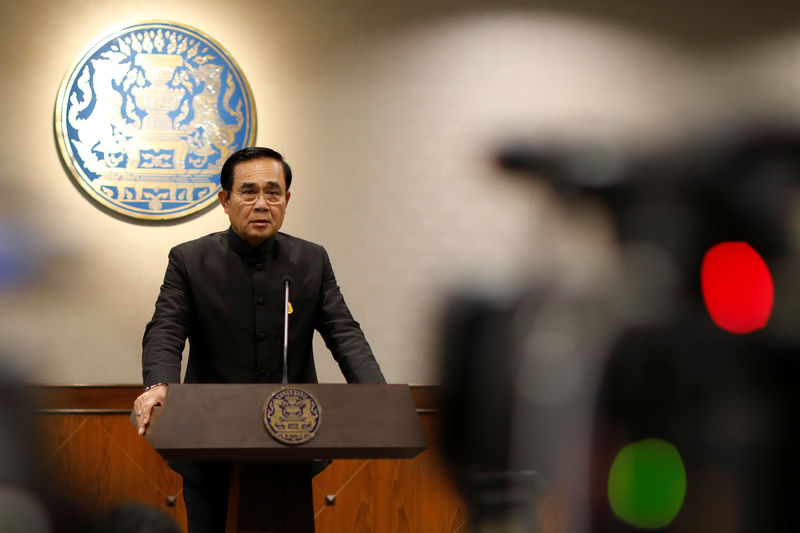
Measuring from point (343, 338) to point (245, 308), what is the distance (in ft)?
0.93

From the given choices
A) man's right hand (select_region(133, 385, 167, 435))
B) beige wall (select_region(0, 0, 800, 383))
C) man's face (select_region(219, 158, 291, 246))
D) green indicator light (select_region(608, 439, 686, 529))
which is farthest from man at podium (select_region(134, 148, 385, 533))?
green indicator light (select_region(608, 439, 686, 529))

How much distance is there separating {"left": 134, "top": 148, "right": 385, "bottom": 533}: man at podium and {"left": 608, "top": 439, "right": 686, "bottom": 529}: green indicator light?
952 millimetres

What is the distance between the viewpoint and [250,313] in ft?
6.71

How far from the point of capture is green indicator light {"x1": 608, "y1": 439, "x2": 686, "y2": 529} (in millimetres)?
2268

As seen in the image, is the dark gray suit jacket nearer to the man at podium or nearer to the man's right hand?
the man at podium

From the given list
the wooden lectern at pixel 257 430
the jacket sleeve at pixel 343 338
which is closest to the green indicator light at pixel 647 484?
the jacket sleeve at pixel 343 338

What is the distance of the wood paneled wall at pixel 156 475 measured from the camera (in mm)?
2779

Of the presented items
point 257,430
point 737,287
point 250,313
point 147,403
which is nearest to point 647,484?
point 737,287

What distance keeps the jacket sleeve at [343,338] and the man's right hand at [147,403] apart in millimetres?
532

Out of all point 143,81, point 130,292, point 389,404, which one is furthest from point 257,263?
point 143,81

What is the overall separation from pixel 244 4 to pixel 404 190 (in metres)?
0.98

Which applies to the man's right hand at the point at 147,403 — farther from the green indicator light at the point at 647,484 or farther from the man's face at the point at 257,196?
the green indicator light at the point at 647,484

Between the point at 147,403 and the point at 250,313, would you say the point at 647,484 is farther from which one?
the point at 147,403

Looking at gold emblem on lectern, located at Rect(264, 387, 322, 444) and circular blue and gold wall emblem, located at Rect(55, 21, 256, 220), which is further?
circular blue and gold wall emblem, located at Rect(55, 21, 256, 220)
